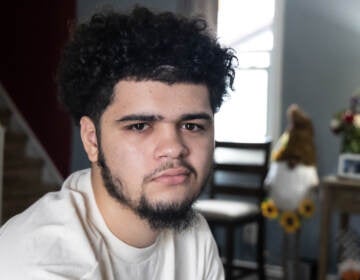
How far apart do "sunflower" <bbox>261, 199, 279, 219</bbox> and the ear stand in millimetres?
2870

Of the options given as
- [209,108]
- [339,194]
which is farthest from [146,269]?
[339,194]

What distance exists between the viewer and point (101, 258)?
3.59ft

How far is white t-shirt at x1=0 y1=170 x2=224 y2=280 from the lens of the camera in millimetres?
1009

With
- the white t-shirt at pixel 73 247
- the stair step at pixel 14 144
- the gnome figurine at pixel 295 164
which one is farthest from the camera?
the stair step at pixel 14 144

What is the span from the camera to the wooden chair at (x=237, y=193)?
3707 millimetres

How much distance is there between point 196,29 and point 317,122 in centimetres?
303

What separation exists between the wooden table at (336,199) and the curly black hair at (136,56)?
8.26ft

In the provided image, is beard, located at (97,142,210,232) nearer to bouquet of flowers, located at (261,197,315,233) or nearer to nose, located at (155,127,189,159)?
nose, located at (155,127,189,159)

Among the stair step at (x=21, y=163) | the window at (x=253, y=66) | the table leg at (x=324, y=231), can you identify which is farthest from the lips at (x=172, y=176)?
the stair step at (x=21, y=163)

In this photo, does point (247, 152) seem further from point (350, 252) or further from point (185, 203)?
point (185, 203)

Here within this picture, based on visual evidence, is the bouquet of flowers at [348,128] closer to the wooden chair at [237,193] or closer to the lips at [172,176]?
the wooden chair at [237,193]

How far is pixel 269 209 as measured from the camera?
395 centimetres

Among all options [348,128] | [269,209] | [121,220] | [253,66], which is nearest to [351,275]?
[269,209]

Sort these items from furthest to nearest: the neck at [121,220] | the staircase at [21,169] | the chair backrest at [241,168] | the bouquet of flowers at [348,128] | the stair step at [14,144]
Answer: the stair step at [14,144], the staircase at [21,169], the chair backrest at [241,168], the bouquet of flowers at [348,128], the neck at [121,220]
